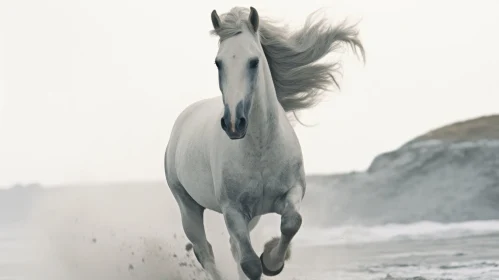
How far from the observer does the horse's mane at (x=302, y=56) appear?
6473mm

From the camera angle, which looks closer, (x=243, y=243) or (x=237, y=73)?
(x=237, y=73)

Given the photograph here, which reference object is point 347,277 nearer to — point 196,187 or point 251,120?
point 196,187

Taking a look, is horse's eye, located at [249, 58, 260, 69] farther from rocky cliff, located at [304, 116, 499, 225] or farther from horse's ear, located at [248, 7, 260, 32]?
rocky cliff, located at [304, 116, 499, 225]

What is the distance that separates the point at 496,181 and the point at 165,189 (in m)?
5.09

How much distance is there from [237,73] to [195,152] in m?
1.30

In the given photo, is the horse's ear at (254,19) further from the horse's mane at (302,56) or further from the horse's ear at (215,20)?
the horse's mane at (302,56)

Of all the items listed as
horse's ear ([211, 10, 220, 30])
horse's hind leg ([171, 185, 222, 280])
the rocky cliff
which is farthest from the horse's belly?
the rocky cliff

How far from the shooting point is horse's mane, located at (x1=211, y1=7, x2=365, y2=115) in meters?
6.47

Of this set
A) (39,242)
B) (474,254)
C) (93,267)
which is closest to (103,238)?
(93,267)

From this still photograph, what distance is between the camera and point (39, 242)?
11867 mm

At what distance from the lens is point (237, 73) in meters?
5.35

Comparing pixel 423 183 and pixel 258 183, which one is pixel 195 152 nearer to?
pixel 258 183

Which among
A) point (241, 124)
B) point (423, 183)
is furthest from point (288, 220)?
point (423, 183)

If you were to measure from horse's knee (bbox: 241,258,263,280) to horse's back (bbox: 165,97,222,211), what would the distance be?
649mm
